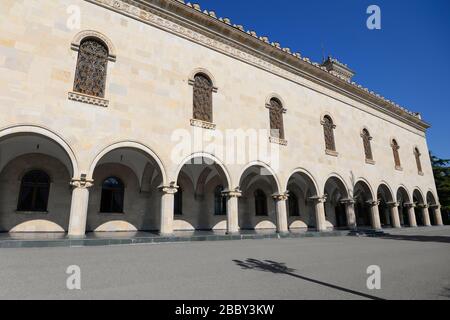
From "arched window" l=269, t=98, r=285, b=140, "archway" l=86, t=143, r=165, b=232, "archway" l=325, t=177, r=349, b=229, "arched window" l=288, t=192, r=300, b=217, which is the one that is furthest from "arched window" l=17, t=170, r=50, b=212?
"archway" l=325, t=177, r=349, b=229

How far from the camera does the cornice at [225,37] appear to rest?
12398 mm

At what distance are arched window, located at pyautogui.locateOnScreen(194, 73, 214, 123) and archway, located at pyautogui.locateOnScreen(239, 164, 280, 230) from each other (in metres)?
5.32

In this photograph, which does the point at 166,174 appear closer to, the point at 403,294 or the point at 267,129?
the point at 267,129

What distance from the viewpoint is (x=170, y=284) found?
4156mm

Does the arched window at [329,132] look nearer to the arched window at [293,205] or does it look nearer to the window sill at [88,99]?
the arched window at [293,205]

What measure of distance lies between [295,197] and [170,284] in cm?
1770

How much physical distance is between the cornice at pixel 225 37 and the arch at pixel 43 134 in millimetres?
6008

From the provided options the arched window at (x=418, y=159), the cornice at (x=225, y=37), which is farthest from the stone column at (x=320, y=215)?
the arched window at (x=418, y=159)

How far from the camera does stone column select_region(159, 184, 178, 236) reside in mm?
10859

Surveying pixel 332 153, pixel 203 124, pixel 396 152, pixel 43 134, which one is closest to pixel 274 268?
pixel 203 124

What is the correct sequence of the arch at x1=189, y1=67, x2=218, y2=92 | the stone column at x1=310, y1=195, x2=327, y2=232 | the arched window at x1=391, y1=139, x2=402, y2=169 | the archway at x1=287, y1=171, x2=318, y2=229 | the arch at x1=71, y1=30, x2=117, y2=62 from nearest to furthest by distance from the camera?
1. the arch at x1=71, y1=30, x2=117, y2=62
2. the arch at x1=189, y1=67, x2=218, y2=92
3. the stone column at x1=310, y1=195, x2=327, y2=232
4. the archway at x1=287, y1=171, x2=318, y2=229
5. the arched window at x1=391, y1=139, x2=402, y2=169

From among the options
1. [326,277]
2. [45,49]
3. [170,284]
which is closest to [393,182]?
[326,277]

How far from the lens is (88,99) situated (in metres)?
10.2

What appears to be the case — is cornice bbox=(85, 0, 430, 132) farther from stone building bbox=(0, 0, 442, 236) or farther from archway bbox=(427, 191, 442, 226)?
archway bbox=(427, 191, 442, 226)
